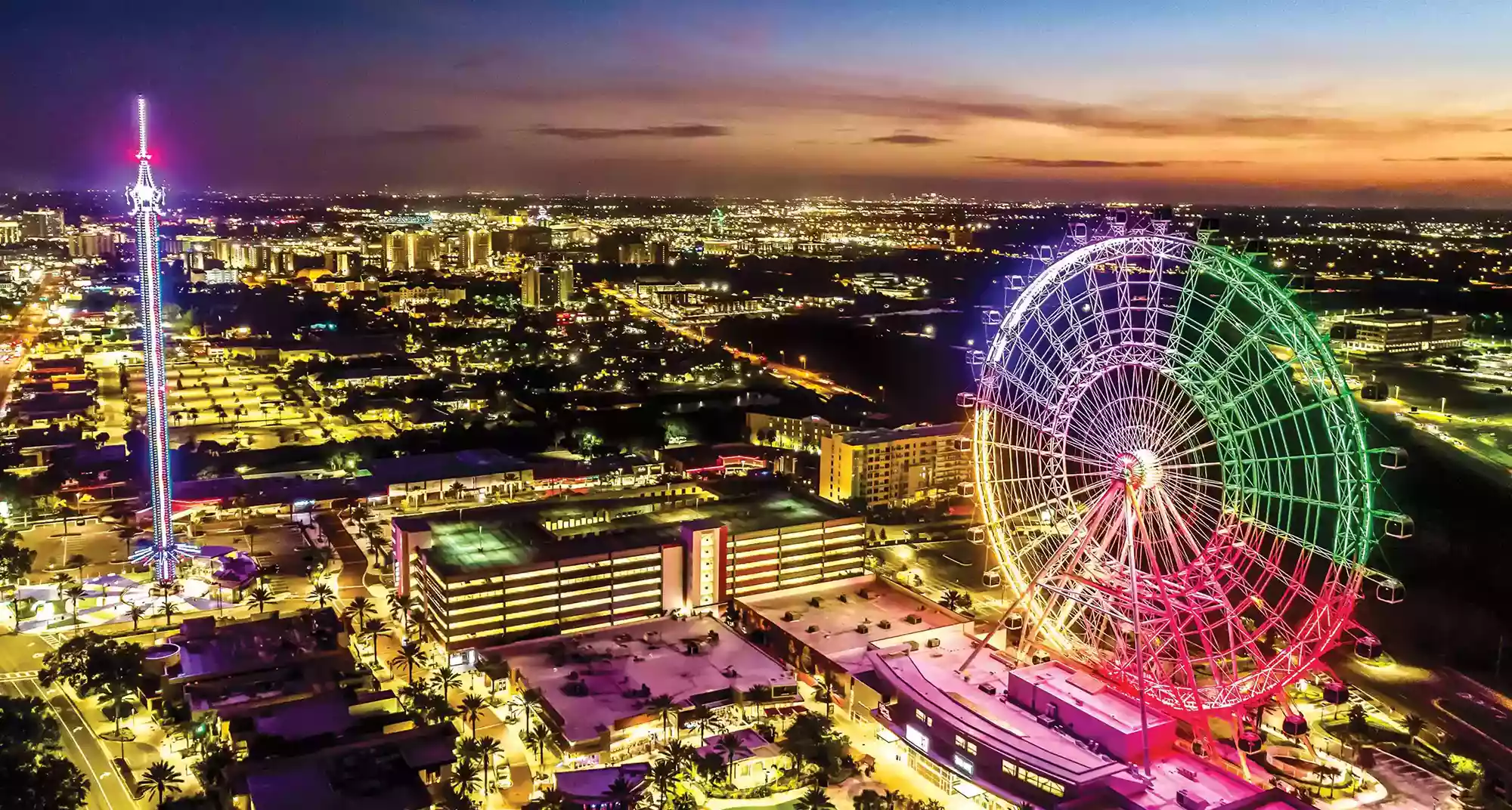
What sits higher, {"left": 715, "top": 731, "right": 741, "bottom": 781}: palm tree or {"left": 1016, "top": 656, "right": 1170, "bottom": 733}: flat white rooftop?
{"left": 1016, "top": 656, "right": 1170, "bottom": 733}: flat white rooftop

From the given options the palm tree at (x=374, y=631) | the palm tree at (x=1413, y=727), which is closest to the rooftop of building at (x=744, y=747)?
the palm tree at (x=374, y=631)

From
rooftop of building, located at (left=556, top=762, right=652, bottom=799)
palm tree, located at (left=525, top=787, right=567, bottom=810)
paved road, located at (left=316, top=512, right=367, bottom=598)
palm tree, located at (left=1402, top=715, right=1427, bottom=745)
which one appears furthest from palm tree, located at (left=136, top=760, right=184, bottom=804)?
palm tree, located at (left=1402, top=715, right=1427, bottom=745)

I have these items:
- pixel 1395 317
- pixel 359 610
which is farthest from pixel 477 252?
pixel 359 610

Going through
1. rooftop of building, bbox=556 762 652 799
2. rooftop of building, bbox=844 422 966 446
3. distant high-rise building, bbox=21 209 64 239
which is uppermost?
distant high-rise building, bbox=21 209 64 239

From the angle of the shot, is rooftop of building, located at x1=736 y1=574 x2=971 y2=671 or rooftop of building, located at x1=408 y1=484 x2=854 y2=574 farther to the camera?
rooftop of building, located at x1=408 y1=484 x2=854 y2=574

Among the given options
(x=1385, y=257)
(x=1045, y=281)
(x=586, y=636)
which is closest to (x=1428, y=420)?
(x=1045, y=281)

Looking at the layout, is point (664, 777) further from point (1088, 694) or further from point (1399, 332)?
point (1399, 332)

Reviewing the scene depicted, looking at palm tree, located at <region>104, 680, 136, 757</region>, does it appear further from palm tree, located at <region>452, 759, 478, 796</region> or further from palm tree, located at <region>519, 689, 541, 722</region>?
palm tree, located at <region>519, 689, 541, 722</region>
